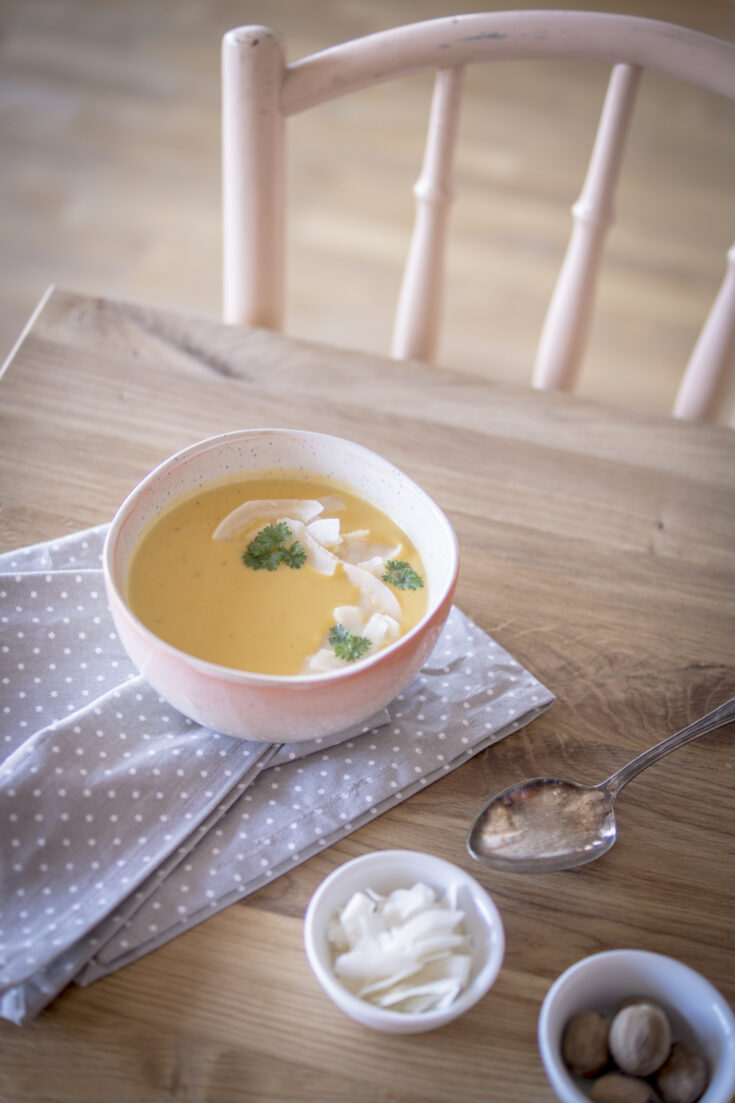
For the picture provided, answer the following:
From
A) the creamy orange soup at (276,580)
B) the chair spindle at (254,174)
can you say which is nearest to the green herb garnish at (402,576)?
the creamy orange soup at (276,580)

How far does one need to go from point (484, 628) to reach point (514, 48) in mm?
665

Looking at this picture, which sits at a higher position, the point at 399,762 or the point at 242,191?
the point at 242,191

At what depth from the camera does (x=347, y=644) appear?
0.80m

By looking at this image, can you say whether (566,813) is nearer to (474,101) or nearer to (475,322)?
(475,322)

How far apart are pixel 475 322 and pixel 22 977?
2512 millimetres

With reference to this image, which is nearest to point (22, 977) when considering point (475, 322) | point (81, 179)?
point (475, 322)

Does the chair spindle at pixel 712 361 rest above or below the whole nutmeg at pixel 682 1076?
above

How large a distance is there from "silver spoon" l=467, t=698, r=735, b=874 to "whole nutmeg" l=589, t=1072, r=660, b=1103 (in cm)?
17

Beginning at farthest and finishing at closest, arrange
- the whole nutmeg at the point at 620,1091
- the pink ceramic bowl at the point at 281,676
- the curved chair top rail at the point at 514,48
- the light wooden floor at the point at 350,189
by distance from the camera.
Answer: the light wooden floor at the point at 350,189 → the curved chair top rail at the point at 514,48 → the pink ceramic bowl at the point at 281,676 → the whole nutmeg at the point at 620,1091

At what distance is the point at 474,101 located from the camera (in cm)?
394

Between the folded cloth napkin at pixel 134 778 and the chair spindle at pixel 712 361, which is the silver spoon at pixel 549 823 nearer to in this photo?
the folded cloth napkin at pixel 134 778

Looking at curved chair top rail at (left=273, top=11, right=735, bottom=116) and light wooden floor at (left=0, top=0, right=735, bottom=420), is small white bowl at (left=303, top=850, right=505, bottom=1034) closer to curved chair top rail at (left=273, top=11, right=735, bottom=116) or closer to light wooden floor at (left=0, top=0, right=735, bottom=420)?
curved chair top rail at (left=273, top=11, right=735, bottom=116)

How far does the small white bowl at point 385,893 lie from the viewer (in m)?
0.63

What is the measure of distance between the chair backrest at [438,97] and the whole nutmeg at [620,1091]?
3.11ft
